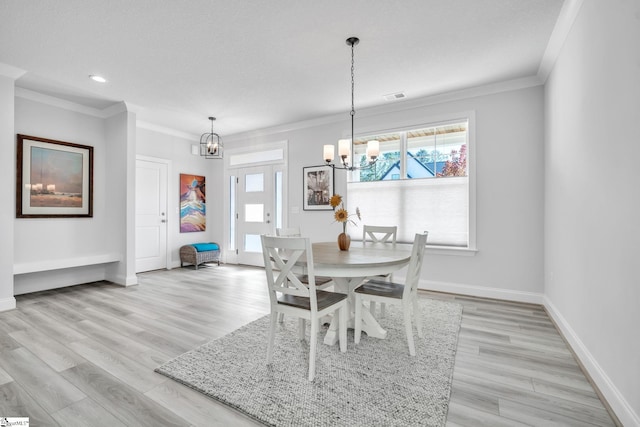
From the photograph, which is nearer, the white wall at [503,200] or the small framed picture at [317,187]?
the white wall at [503,200]

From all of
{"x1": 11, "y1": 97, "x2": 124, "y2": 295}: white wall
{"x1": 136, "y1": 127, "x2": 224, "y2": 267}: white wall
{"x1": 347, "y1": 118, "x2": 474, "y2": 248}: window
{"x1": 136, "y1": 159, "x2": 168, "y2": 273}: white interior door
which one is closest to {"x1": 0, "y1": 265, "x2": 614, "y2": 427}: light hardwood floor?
{"x1": 11, "y1": 97, "x2": 124, "y2": 295}: white wall

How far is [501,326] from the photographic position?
2.92m

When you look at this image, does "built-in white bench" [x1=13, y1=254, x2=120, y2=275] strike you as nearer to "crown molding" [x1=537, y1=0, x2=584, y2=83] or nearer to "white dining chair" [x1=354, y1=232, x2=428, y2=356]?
"white dining chair" [x1=354, y1=232, x2=428, y2=356]

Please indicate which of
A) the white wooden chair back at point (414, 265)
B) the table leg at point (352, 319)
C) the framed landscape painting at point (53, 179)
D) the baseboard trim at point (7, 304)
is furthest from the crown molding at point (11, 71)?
the white wooden chair back at point (414, 265)

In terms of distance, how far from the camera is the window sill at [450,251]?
3959 mm

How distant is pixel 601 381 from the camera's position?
72.0 inches

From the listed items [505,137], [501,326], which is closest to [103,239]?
[501,326]

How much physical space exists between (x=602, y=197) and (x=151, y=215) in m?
6.12

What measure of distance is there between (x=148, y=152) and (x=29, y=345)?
3837 mm

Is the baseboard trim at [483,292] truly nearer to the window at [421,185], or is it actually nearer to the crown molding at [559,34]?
the window at [421,185]

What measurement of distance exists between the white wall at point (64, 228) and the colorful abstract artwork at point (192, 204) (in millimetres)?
1439

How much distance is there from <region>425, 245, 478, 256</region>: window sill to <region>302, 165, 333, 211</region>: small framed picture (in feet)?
5.67

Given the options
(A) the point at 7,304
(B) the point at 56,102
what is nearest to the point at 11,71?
(B) the point at 56,102

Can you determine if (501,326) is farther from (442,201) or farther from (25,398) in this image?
(25,398)
